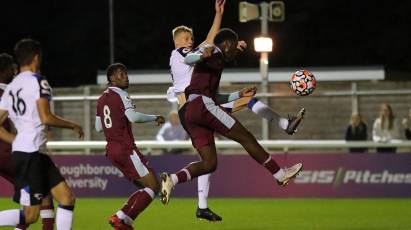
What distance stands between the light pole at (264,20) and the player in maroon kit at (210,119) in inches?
358

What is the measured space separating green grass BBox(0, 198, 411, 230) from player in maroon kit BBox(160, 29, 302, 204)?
1414mm

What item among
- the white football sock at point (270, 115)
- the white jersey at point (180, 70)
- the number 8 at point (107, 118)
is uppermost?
the white jersey at point (180, 70)

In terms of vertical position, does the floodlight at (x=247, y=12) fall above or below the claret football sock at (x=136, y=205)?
above

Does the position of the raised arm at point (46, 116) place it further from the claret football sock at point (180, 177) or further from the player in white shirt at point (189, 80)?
the player in white shirt at point (189, 80)

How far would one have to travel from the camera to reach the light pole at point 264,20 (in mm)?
22797

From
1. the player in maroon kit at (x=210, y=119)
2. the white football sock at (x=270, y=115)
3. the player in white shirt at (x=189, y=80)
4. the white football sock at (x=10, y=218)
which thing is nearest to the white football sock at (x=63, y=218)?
the white football sock at (x=10, y=218)

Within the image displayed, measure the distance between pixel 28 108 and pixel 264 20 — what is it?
530 inches

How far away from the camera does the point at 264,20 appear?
78.1ft

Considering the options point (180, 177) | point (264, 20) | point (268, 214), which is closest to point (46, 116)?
point (180, 177)

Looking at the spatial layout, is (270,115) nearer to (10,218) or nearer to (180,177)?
(180,177)

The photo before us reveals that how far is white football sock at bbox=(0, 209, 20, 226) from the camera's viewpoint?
11.6 metres

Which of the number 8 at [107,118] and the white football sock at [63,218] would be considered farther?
the number 8 at [107,118]

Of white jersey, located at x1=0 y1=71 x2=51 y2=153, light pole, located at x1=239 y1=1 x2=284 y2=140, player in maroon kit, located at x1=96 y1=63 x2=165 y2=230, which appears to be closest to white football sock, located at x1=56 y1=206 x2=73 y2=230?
white jersey, located at x1=0 y1=71 x2=51 y2=153

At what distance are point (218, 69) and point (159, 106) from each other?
1060 centimetres
